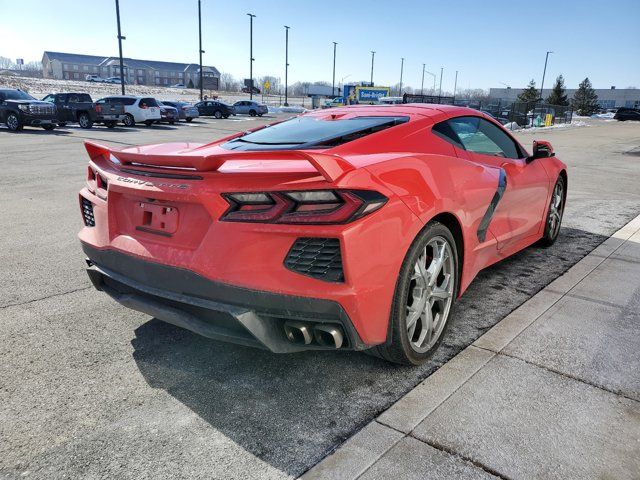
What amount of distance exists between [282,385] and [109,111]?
2517 cm

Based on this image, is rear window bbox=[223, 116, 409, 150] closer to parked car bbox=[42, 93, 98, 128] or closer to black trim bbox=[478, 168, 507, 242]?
black trim bbox=[478, 168, 507, 242]

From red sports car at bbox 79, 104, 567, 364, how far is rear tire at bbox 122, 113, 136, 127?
25858 mm

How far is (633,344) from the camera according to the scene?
10.8ft

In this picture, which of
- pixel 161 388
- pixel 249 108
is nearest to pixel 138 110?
pixel 249 108

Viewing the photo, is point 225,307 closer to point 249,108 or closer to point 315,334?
point 315,334

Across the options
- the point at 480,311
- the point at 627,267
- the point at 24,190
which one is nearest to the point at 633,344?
the point at 480,311

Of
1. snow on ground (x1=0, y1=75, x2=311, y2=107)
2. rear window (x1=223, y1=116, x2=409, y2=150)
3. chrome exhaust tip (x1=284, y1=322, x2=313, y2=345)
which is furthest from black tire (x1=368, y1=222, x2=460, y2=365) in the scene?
snow on ground (x1=0, y1=75, x2=311, y2=107)

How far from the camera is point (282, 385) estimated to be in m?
2.79

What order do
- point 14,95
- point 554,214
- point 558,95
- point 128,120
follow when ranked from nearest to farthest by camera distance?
1. point 554,214
2. point 14,95
3. point 128,120
4. point 558,95

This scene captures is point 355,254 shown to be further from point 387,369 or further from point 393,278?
point 387,369

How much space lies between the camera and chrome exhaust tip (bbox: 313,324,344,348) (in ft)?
7.90

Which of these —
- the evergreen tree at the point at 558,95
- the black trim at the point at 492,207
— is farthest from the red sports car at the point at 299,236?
the evergreen tree at the point at 558,95

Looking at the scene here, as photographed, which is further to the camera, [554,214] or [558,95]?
[558,95]

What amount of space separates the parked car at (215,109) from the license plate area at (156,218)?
3951 centimetres
